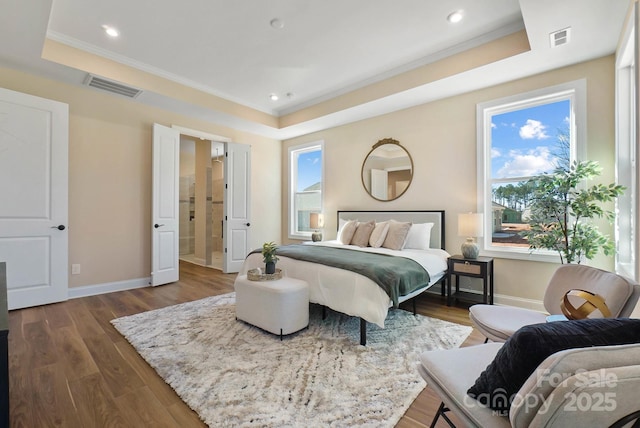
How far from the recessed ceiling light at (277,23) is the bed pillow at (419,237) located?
2824 mm

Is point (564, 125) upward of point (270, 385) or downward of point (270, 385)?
upward

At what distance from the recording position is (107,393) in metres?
1.78

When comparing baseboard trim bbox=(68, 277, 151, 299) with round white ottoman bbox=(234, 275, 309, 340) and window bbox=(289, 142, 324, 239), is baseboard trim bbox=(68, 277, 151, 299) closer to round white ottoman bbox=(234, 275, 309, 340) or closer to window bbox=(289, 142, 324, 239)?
round white ottoman bbox=(234, 275, 309, 340)

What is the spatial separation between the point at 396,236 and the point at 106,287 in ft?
13.2

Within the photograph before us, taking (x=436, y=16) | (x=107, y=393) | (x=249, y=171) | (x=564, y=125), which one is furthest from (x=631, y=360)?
(x=249, y=171)

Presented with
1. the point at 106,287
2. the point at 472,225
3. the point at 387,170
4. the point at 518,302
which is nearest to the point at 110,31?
the point at 106,287

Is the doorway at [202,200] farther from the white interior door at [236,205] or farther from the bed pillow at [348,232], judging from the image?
the bed pillow at [348,232]

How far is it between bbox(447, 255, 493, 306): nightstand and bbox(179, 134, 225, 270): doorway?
167 inches

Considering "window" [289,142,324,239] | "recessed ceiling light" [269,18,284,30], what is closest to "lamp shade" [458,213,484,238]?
"window" [289,142,324,239]

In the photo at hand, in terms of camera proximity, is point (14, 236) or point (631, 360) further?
point (14, 236)

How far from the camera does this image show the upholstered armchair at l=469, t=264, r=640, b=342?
4.86 feet

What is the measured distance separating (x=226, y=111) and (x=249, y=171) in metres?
1.29

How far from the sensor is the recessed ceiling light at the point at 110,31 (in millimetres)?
2973

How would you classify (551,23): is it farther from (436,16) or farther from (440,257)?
(440,257)
